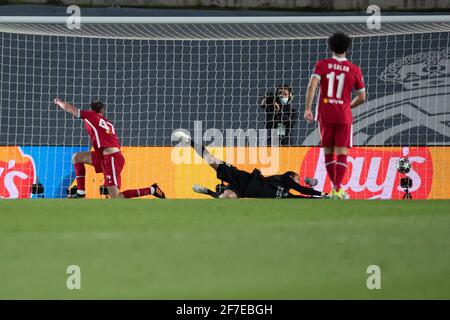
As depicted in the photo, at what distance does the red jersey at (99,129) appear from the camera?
15398mm

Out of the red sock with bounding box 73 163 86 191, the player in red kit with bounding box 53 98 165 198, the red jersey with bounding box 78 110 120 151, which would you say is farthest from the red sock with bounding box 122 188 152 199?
the red jersey with bounding box 78 110 120 151

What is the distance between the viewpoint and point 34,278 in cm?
520

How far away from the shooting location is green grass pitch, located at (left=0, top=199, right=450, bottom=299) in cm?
487

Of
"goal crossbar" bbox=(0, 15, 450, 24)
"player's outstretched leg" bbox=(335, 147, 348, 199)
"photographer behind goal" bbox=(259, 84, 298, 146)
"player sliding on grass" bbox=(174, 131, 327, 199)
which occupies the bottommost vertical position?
"player's outstretched leg" bbox=(335, 147, 348, 199)

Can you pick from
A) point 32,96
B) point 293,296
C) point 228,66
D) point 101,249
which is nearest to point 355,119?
point 228,66

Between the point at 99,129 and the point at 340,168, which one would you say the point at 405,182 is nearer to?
the point at 99,129

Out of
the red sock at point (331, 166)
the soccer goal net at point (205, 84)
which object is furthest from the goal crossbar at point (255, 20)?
the red sock at point (331, 166)

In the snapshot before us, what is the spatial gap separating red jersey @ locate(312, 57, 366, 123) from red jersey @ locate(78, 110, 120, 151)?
468 cm

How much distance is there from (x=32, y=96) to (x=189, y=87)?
326 centimetres

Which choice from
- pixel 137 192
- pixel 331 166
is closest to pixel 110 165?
pixel 137 192

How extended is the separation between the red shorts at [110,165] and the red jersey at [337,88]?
4.74 m

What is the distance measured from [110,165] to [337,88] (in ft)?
16.8

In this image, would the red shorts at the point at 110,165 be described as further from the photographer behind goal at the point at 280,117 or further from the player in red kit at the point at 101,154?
the photographer behind goal at the point at 280,117

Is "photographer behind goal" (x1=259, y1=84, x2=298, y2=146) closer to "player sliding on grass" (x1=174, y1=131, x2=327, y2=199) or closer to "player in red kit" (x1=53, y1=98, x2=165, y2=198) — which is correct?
"player sliding on grass" (x1=174, y1=131, x2=327, y2=199)
